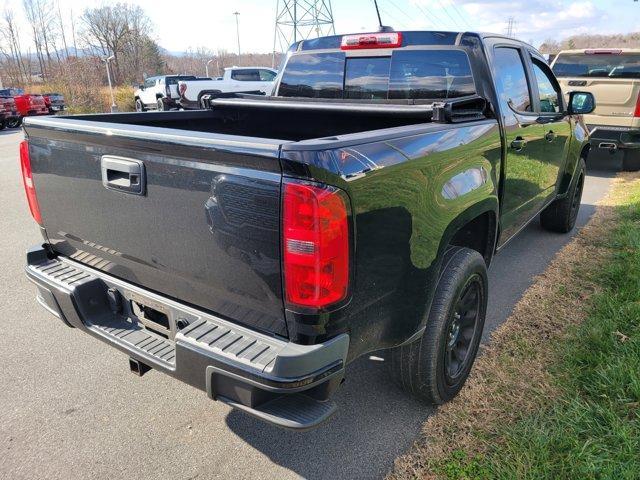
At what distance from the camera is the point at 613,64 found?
9617 millimetres

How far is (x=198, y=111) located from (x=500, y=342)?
2754 mm

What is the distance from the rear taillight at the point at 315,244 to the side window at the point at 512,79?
2.10m

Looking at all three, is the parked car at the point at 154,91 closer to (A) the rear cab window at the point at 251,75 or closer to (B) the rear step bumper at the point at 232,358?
(A) the rear cab window at the point at 251,75

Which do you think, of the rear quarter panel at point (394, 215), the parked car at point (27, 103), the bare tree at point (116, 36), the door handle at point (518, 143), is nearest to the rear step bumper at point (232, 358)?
the rear quarter panel at point (394, 215)

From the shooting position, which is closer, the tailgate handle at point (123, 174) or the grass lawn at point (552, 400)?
the tailgate handle at point (123, 174)

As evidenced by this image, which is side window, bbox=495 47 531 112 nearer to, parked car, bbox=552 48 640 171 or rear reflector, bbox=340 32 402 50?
rear reflector, bbox=340 32 402 50

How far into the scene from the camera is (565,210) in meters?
5.57

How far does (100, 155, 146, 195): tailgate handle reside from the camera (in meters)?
2.11

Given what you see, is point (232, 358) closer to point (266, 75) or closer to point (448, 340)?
point (448, 340)

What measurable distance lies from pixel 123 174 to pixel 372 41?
221 cm

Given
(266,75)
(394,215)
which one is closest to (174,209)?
(394,215)

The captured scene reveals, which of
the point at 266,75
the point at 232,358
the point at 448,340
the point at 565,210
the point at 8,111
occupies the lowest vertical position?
the point at 8,111

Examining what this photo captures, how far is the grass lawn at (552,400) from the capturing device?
2283mm

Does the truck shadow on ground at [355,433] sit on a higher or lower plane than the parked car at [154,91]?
lower
